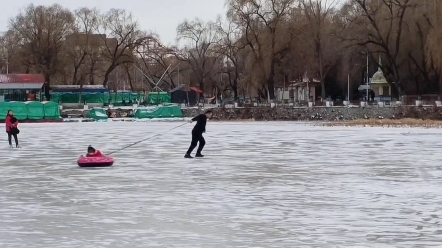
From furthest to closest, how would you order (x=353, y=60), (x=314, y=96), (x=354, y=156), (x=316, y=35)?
1. (x=314, y=96)
2. (x=353, y=60)
3. (x=316, y=35)
4. (x=354, y=156)

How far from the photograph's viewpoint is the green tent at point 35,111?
59844 millimetres

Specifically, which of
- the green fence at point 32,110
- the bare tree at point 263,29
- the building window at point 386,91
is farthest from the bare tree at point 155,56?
the building window at point 386,91

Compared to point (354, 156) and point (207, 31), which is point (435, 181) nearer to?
point (354, 156)

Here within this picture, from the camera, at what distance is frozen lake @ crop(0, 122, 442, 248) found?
31.2ft

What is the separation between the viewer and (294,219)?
35.4 feet

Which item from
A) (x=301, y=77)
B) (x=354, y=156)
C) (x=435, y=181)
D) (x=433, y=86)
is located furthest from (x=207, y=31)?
(x=435, y=181)

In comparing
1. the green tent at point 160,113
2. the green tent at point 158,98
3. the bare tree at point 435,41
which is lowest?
the green tent at point 160,113

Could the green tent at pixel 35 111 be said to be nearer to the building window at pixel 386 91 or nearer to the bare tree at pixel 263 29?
the bare tree at pixel 263 29

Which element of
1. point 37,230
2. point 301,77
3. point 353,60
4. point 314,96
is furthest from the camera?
point 314,96

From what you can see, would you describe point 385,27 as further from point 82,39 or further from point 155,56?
point 155,56

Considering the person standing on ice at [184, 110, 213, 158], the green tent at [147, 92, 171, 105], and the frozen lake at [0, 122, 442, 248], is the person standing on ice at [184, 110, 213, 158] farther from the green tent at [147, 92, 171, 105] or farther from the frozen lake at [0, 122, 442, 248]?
the green tent at [147, 92, 171, 105]

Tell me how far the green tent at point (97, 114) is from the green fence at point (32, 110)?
9.00ft

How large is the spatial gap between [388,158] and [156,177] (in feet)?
24.9

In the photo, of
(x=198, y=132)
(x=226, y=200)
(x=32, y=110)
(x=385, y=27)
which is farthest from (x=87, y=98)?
(x=226, y=200)
